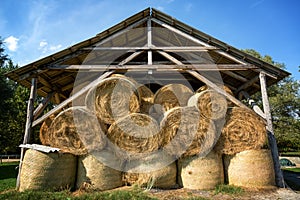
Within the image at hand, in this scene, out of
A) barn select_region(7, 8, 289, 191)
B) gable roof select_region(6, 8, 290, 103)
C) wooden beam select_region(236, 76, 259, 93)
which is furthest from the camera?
wooden beam select_region(236, 76, 259, 93)

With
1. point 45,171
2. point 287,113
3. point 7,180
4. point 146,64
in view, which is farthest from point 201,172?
point 287,113

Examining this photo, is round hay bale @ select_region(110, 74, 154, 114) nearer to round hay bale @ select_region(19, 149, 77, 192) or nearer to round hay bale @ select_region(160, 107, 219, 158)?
round hay bale @ select_region(160, 107, 219, 158)

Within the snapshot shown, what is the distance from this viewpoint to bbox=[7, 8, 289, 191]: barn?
6.22 meters

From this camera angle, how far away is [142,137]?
5273 millimetres

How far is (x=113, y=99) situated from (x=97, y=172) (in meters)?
1.83

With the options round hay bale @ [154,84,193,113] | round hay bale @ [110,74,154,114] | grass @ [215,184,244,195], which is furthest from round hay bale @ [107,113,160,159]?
grass @ [215,184,244,195]

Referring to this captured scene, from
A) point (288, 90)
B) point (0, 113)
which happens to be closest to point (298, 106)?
point (288, 90)

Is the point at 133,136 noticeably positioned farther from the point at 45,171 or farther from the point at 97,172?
the point at 45,171

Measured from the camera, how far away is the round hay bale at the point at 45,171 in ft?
15.5

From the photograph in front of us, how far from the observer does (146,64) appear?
6.74 meters

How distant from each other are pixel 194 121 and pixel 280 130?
18.3 meters

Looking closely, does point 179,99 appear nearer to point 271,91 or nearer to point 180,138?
point 180,138

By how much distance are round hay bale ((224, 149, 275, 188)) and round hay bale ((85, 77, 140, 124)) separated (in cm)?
292

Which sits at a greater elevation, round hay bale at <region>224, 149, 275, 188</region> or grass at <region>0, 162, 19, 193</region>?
round hay bale at <region>224, 149, 275, 188</region>
